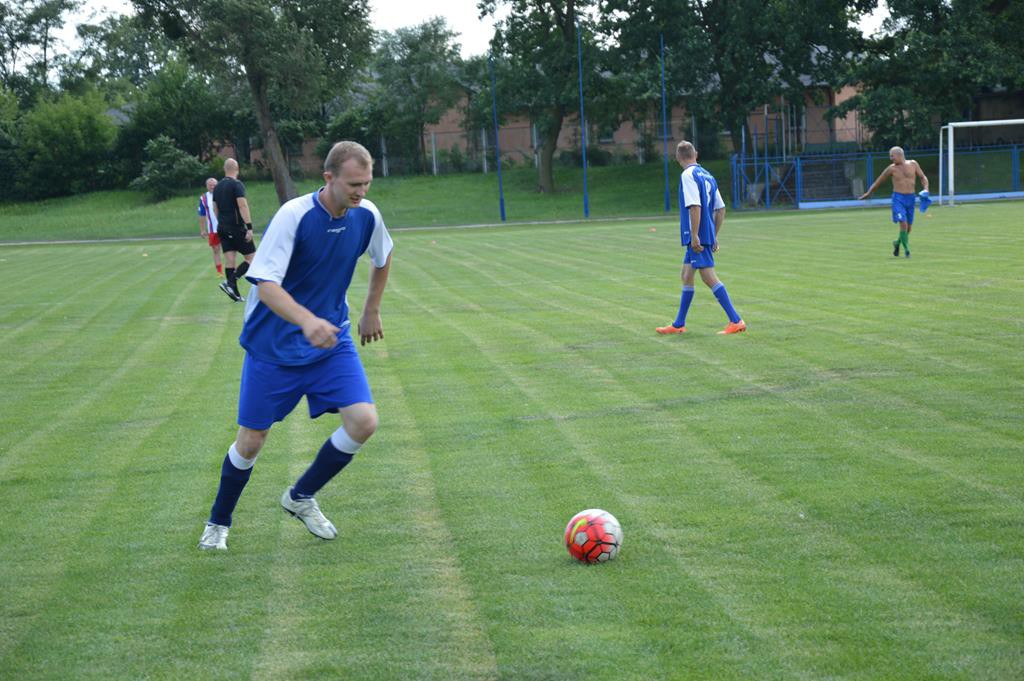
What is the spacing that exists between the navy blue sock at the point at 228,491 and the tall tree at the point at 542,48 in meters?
48.3

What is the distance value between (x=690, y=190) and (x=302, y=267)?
23.6 feet

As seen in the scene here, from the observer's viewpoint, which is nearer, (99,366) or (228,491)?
(228,491)

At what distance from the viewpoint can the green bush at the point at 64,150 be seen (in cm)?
6006

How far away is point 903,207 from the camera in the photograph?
19891 mm

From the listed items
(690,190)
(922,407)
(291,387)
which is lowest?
(922,407)

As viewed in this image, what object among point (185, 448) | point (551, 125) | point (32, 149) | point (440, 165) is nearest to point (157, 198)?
point (32, 149)

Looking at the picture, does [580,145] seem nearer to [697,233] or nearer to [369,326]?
[697,233]

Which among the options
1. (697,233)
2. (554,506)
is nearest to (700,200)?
(697,233)

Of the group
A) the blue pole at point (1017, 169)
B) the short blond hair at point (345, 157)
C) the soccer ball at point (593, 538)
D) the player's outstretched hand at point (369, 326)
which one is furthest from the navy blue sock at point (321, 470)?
the blue pole at point (1017, 169)

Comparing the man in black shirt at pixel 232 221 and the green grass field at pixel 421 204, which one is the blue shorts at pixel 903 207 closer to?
the man in black shirt at pixel 232 221

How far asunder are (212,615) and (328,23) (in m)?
46.8

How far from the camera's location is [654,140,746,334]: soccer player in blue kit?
1170 centimetres

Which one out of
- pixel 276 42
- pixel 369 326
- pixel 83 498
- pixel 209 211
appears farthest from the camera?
pixel 276 42

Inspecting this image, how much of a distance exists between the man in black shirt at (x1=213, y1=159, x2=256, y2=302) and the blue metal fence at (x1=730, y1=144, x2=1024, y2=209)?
31.3 m
